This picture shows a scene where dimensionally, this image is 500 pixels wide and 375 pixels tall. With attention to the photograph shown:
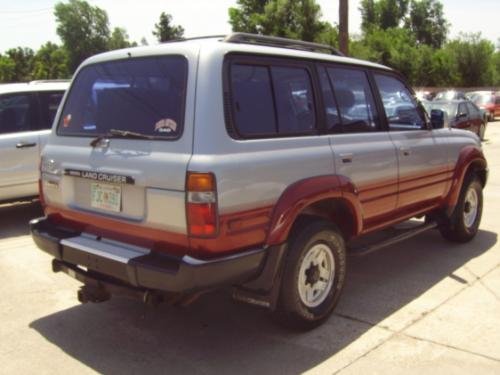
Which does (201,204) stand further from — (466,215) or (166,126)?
(466,215)

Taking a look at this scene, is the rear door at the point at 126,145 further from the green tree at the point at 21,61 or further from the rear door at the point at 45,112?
the green tree at the point at 21,61

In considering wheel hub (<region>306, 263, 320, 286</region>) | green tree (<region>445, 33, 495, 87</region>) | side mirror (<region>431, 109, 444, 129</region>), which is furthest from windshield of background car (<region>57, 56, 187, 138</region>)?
green tree (<region>445, 33, 495, 87</region>)

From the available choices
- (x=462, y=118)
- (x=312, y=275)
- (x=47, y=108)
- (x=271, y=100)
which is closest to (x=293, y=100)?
(x=271, y=100)

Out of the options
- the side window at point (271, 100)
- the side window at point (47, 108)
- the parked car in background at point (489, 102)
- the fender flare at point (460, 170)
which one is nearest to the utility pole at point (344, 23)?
the side window at point (47, 108)

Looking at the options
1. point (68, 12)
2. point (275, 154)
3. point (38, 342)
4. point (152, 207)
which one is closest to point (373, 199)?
point (275, 154)

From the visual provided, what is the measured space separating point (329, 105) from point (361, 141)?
42 cm

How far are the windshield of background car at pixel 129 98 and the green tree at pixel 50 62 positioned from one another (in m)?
81.4

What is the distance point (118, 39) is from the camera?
105 metres

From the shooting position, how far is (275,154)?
357cm

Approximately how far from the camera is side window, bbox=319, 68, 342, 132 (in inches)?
164

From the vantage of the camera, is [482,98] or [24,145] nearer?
[24,145]

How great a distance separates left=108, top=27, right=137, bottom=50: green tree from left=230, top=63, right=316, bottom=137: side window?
102 meters

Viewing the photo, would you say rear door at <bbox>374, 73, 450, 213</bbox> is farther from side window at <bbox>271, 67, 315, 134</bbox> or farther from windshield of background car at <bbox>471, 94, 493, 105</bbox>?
windshield of background car at <bbox>471, 94, 493, 105</bbox>

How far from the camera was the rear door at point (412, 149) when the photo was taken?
4910mm
